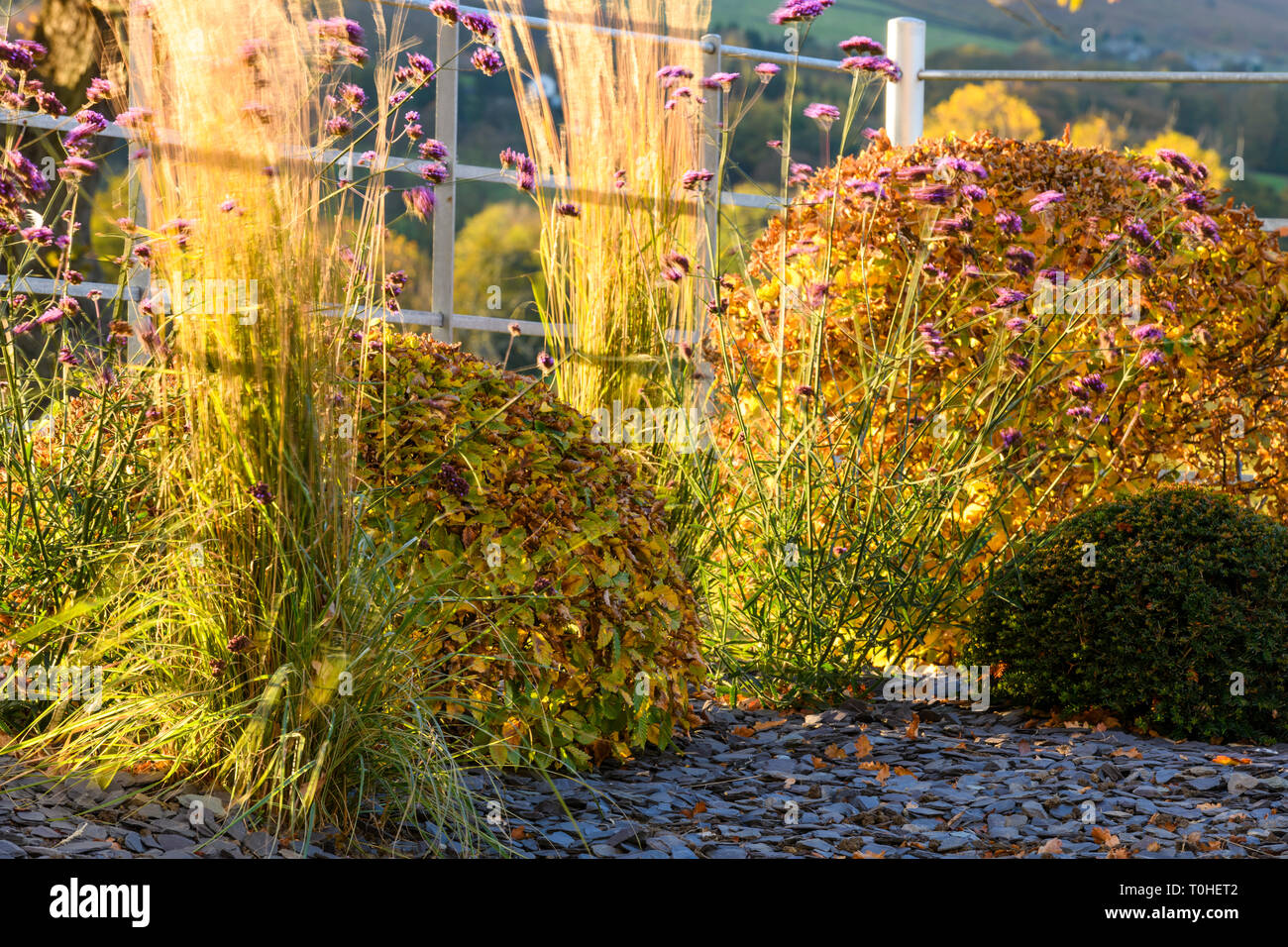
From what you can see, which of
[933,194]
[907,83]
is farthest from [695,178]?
[907,83]

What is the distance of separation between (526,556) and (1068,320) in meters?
2.28

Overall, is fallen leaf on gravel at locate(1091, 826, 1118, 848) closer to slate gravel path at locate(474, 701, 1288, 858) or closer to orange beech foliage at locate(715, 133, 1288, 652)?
slate gravel path at locate(474, 701, 1288, 858)

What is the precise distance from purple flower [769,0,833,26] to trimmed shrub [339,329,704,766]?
116 cm

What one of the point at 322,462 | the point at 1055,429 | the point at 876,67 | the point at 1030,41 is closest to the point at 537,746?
the point at 322,462

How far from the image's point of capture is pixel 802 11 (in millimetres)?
3123

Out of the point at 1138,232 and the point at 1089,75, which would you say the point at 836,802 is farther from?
the point at 1089,75

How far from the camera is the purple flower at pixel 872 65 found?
3246 millimetres

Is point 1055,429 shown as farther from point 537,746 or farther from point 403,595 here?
point 403,595

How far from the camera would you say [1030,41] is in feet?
26.6

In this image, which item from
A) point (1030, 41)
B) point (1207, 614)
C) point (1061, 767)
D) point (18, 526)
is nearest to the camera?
point (18, 526)

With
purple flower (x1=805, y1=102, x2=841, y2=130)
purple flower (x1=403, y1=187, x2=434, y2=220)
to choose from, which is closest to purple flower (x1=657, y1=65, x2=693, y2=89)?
purple flower (x1=805, y1=102, x2=841, y2=130)

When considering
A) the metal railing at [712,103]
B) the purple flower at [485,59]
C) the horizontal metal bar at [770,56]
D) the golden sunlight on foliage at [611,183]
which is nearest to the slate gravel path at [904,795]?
the golden sunlight on foliage at [611,183]
